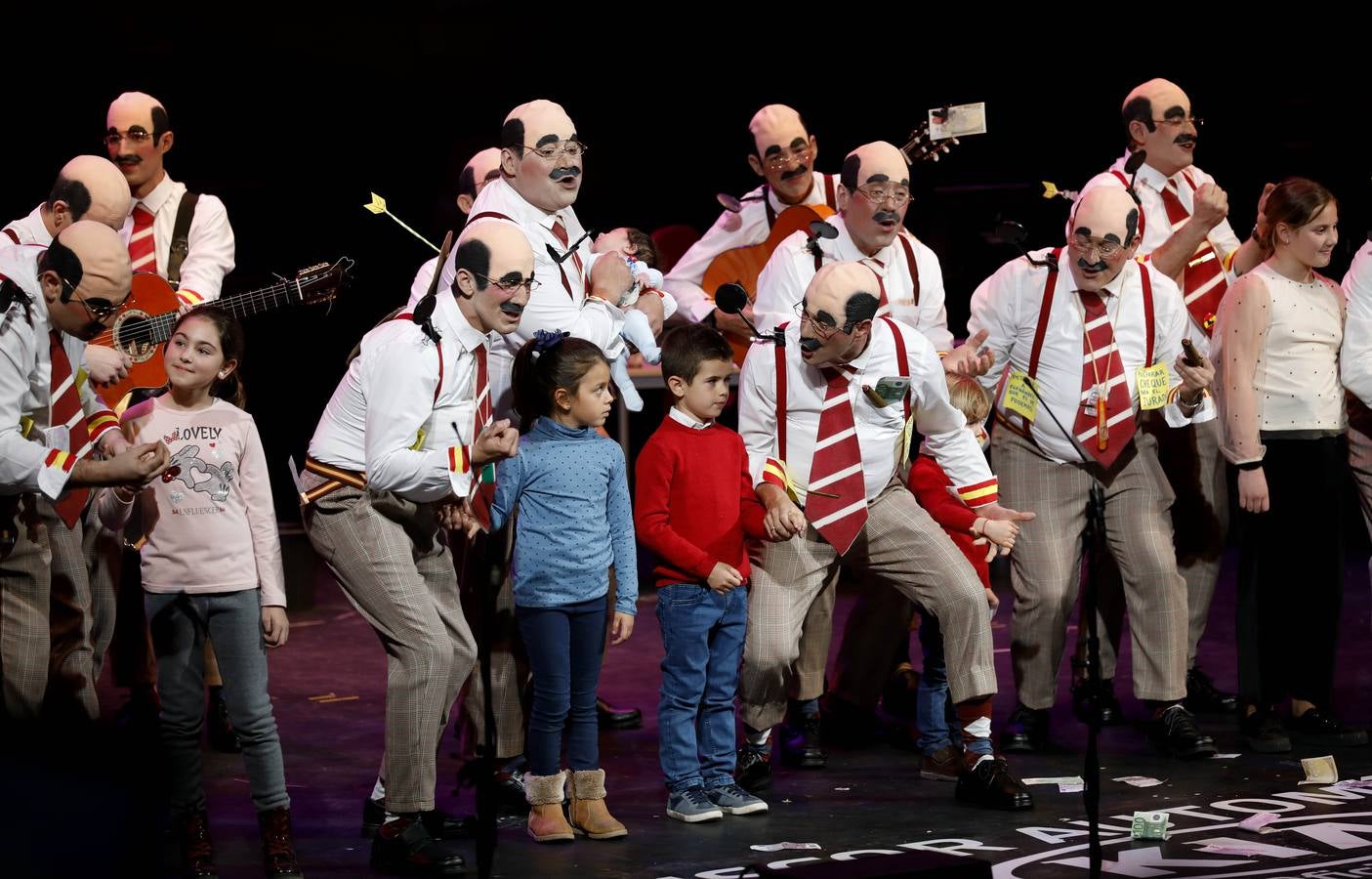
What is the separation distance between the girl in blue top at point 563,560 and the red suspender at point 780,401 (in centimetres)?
65

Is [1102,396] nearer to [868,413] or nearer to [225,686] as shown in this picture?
[868,413]

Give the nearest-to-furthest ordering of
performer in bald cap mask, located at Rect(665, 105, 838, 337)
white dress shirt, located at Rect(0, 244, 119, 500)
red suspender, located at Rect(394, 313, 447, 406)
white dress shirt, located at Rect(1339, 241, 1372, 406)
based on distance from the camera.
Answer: white dress shirt, located at Rect(0, 244, 119, 500)
red suspender, located at Rect(394, 313, 447, 406)
white dress shirt, located at Rect(1339, 241, 1372, 406)
performer in bald cap mask, located at Rect(665, 105, 838, 337)

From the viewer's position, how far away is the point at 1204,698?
6.53 metres

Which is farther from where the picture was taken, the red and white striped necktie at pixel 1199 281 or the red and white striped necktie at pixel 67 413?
the red and white striped necktie at pixel 1199 281

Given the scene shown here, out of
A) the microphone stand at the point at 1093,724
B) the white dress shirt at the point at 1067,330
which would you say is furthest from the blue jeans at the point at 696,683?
the white dress shirt at the point at 1067,330

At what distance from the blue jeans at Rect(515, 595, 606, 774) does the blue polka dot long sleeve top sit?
2.1 inches

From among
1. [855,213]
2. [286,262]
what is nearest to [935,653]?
[855,213]

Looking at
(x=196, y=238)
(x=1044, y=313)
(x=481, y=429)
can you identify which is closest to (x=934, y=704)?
(x=1044, y=313)

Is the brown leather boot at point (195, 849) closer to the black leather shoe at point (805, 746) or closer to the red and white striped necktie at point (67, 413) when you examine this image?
the red and white striped necktie at point (67, 413)

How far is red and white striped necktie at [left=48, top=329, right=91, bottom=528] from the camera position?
15.6ft

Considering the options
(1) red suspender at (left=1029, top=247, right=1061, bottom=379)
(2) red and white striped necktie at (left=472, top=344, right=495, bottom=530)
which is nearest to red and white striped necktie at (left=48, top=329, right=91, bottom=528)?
(2) red and white striped necktie at (left=472, top=344, right=495, bottom=530)

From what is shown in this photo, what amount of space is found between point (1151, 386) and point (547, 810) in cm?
240

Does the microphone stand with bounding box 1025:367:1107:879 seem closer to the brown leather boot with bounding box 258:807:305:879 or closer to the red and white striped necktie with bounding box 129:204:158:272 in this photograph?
the brown leather boot with bounding box 258:807:305:879

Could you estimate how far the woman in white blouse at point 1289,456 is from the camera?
19.7ft
